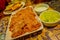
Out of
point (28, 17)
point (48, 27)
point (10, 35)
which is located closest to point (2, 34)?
point (10, 35)

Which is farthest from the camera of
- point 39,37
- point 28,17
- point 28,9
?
point 28,9

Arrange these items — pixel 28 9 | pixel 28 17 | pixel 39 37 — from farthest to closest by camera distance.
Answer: pixel 28 9 → pixel 28 17 → pixel 39 37

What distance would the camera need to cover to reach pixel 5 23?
0.96 metres

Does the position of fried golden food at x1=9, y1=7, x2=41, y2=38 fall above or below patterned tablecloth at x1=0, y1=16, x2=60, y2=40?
above

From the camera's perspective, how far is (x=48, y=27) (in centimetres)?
82

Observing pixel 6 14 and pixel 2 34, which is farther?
pixel 6 14

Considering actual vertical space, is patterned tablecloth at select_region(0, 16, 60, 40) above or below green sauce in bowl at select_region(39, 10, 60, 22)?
below

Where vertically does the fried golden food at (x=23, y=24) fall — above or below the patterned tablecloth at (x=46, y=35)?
above

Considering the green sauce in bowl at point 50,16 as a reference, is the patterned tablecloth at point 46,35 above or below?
below

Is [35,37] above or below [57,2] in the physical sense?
below

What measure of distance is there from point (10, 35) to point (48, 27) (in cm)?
28

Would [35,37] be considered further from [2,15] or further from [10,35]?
[2,15]

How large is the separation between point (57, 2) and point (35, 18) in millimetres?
350

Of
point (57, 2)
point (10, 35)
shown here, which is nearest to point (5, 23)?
point (10, 35)
